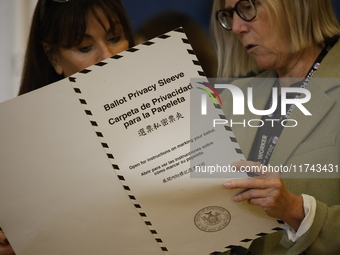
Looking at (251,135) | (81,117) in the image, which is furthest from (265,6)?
(81,117)

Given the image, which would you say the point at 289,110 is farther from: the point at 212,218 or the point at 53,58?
the point at 53,58

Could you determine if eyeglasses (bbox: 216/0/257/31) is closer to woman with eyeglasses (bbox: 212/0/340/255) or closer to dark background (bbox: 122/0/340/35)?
woman with eyeglasses (bbox: 212/0/340/255)

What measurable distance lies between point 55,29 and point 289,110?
3.32 ft

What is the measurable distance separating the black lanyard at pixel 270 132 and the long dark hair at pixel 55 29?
707 millimetres

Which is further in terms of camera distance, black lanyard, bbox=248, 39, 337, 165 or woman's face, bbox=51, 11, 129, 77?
woman's face, bbox=51, 11, 129, 77

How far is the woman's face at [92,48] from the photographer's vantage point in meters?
2.09

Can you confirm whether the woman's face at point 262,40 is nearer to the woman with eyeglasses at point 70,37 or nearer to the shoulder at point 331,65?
the shoulder at point 331,65

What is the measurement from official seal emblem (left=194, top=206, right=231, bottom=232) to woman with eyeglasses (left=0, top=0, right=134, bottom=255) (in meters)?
0.87

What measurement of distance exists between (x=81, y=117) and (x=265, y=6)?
80 centimetres

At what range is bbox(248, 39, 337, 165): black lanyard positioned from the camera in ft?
5.97

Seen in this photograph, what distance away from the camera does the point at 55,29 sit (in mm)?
2102

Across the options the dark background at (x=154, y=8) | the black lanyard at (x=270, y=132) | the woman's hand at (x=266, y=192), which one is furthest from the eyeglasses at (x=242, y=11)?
the woman's hand at (x=266, y=192)

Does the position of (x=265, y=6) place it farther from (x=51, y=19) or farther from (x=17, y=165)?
(x=17, y=165)

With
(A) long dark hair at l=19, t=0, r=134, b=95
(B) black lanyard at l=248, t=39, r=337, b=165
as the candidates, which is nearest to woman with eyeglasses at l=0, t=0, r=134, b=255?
(A) long dark hair at l=19, t=0, r=134, b=95
